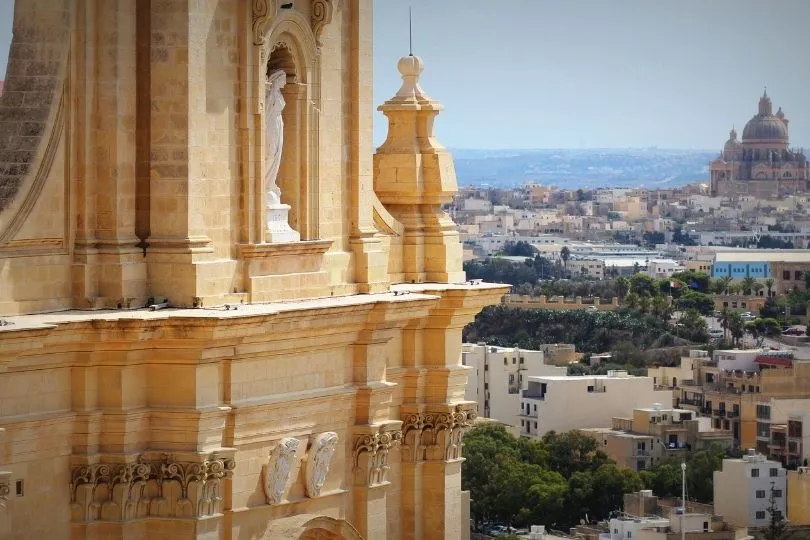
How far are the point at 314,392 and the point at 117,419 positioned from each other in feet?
8.68

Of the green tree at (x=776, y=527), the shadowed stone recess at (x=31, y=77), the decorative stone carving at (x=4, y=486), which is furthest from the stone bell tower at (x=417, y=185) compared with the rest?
the green tree at (x=776, y=527)

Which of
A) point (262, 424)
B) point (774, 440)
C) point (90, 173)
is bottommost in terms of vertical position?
point (774, 440)

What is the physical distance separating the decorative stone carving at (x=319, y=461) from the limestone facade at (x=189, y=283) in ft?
0.08

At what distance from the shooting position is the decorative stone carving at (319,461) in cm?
2598

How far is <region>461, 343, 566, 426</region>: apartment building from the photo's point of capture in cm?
11256

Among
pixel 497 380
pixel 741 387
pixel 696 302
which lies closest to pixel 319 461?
pixel 497 380

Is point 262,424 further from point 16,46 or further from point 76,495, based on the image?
point 16,46

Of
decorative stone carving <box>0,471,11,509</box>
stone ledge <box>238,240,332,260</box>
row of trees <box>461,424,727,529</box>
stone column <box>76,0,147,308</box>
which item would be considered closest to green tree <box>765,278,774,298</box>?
row of trees <box>461,424,727,529</box>

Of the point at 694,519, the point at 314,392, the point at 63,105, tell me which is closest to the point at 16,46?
the point at 63,105

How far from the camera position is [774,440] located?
348 ft

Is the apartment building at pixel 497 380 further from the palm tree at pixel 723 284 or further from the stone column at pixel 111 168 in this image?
the stone column at pixel 111 168

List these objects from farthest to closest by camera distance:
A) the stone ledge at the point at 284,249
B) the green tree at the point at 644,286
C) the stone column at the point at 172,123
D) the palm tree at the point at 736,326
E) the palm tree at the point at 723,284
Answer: the palm tree at the point at 723,284, the green tree at the point at 644,286, the palm tree at the point at 736,326, the stone ledge at the point at 284,249, the stone column at the point at 172,123

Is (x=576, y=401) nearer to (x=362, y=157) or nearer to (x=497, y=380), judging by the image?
(x=497, y=380)

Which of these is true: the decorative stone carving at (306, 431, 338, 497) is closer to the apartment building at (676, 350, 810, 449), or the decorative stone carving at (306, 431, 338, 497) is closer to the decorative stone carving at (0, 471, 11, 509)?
the decorative stone carving at (0, 471, 11, 509)
